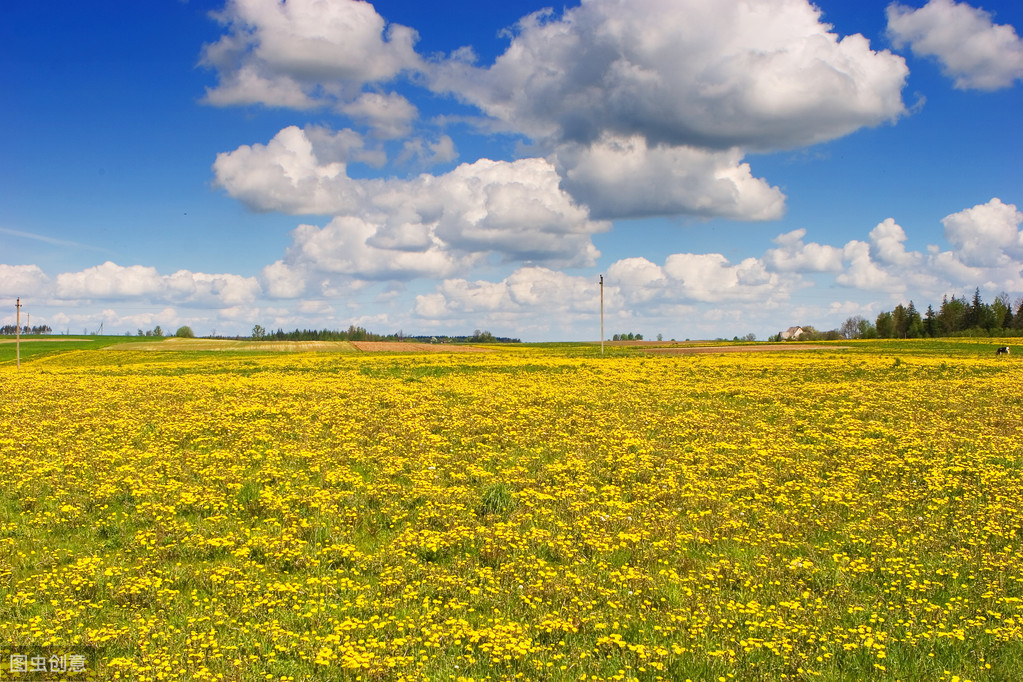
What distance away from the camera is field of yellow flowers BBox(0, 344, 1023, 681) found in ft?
28.0

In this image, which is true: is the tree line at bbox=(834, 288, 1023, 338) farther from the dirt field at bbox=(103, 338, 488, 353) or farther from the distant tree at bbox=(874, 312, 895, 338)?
the dirt field at bbox=(103, 338, 488, 353)

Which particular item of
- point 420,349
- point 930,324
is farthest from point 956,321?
point 420,349

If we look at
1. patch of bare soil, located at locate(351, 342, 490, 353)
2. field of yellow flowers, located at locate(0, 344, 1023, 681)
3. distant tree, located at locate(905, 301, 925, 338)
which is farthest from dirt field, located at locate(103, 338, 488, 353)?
distant tree, located at locate(905, 301, 925, 338)

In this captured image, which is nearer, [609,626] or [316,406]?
[609,626]

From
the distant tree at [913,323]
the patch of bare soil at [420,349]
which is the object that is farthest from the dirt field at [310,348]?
the distant tree at [913,323]

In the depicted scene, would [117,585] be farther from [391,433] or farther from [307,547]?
[391,433]

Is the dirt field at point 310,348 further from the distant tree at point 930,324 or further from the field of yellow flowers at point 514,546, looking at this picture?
the distant tree at point 930,324

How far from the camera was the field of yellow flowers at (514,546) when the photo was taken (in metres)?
8.55

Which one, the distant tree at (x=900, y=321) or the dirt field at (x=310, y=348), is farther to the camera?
the distant tree at (x=900, y=321)

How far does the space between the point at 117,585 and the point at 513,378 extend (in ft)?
108

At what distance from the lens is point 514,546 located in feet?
39.8

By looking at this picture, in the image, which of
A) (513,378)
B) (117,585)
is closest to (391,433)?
(117,585)

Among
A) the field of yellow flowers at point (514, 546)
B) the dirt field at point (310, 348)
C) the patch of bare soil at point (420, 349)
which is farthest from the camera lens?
the dirt field at point (310, 348)

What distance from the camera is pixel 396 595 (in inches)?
406
